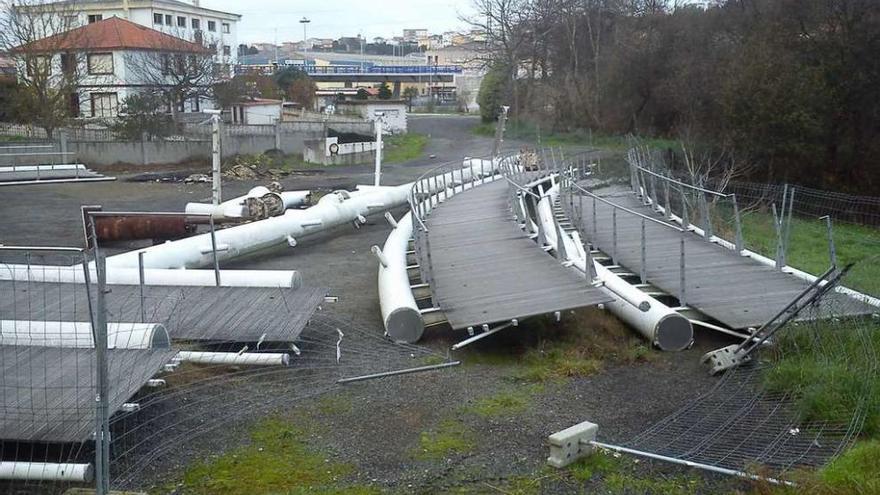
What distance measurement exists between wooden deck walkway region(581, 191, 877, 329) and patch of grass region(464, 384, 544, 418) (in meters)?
2.37

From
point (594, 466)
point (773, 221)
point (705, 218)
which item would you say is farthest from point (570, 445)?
point (773, 221)

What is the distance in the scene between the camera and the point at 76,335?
23.4 ft

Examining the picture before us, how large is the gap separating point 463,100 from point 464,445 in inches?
2663

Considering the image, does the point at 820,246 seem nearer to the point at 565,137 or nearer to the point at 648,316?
the point at 648,316

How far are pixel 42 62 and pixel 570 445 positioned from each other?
3323 cm

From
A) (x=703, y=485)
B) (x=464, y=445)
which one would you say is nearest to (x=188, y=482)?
(x=464, y=445)

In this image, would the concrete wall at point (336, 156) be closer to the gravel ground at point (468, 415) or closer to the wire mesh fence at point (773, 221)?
the wire mesh fence at point (773, 221)

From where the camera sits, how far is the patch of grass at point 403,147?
32.6m

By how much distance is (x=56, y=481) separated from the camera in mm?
5387

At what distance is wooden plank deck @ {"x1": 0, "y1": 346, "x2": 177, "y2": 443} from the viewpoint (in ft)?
18.4

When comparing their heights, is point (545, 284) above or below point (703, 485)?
above

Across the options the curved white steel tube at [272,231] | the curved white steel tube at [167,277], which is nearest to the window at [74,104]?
the curved white steel tube at [272,231]

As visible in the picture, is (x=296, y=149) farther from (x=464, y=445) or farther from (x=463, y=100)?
(x=463, y=100)

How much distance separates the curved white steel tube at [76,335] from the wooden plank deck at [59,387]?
0.40ft
